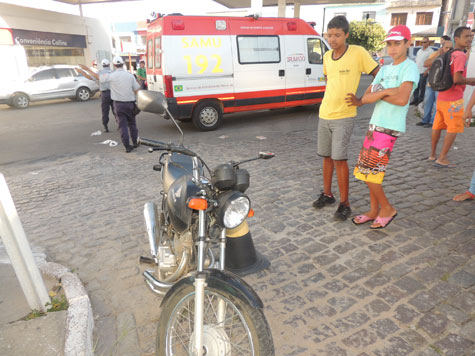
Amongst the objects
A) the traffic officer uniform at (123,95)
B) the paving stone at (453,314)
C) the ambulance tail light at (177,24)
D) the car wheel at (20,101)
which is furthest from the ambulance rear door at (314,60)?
the car wheel at (20,101)

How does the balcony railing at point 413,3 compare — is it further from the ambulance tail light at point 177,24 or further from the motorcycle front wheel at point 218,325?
the motorcycle front wheel at point 218,325

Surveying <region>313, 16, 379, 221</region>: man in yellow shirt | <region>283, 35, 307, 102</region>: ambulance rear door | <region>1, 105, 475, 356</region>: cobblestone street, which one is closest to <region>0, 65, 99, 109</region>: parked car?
<region>1, 105, 475, 356</region>: cobblestone street

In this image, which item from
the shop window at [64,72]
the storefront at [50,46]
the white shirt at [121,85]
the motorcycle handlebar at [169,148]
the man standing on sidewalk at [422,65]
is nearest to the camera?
the motorcycle handlebar at [169,148]

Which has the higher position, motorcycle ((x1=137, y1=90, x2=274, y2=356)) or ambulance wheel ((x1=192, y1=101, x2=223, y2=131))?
motorcycle ((x1=137, y1=90, x2=274, y2=356))

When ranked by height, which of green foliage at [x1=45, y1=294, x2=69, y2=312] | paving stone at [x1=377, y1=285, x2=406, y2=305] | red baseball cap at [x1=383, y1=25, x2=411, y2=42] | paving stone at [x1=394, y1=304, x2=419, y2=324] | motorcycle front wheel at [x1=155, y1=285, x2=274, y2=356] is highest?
red baseball cap at [x1=383, y1=25, x2=411, y2=42]

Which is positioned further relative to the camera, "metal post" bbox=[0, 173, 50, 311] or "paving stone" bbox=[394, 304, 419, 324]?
"paving stone" bbox=[394, 304, 419, 324]

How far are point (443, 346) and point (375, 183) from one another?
163 cm

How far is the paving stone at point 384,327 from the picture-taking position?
2.24 metres

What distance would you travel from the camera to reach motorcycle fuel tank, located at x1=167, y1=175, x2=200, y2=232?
1841mm

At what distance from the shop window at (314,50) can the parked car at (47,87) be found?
11.5 m

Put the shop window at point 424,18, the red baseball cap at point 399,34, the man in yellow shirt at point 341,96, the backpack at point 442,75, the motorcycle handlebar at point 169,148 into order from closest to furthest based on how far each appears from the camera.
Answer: the motorcycle handlebar at point 169,148
the red baseball cap at point 399,34
the man in yellow shirt at point 341,96
the backpack at point 442,75
the shop window at point 424,18

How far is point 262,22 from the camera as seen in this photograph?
882 centimetres

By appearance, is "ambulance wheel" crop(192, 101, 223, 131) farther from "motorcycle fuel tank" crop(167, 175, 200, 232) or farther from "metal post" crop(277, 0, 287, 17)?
"metal post" crop(277, 0, 287, 17)

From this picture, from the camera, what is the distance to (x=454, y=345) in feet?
6.98
